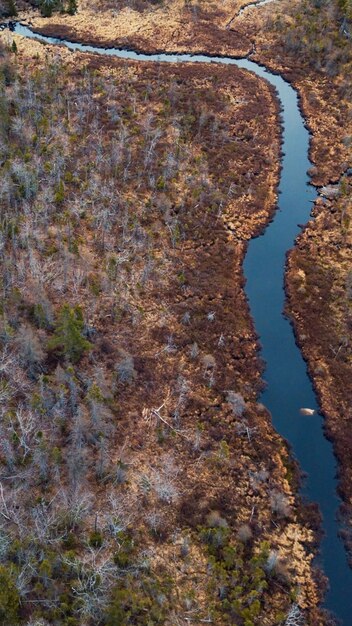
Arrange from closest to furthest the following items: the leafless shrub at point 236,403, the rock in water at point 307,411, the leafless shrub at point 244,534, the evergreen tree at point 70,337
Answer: the leafless shrub at point 244,534 < the evergreen tree at point 70,337 < the leafless shrub at point 236,403 < the rock in water at point 307,411

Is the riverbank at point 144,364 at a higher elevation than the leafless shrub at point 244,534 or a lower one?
higher

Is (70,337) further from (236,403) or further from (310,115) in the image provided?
(310,115)

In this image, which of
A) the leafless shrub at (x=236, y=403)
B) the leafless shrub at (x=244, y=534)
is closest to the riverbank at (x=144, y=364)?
the leafless shrub at (x=236, y=403)

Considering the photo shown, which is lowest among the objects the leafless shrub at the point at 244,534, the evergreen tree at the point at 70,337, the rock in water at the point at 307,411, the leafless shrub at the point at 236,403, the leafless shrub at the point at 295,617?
the leafless shrub at the point at 295,617

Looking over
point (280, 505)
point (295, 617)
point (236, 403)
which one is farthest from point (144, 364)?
point (295, 617)

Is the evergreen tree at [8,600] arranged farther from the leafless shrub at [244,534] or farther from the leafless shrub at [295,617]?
the leafless shrub at [295,617]

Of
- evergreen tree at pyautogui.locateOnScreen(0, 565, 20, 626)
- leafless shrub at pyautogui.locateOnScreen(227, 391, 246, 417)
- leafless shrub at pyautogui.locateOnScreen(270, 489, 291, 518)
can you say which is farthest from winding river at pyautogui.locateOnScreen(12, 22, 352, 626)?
evergreen tree at pyautogui.locateOnScreen(0, 565, 20, 626)

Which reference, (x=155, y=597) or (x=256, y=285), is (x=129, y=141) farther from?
(x=155, y=597)

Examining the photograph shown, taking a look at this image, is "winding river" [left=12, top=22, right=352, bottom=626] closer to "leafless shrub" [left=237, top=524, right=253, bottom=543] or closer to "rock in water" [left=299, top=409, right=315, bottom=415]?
"rock in water" [left=299, top=409, right=315, bottom=415]

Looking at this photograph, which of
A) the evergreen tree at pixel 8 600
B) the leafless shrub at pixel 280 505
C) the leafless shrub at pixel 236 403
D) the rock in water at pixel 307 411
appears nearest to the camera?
the evergreen tree at pixel 8 600
